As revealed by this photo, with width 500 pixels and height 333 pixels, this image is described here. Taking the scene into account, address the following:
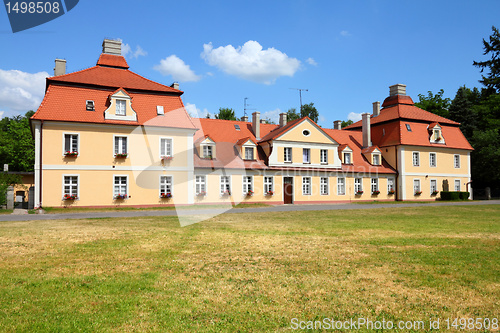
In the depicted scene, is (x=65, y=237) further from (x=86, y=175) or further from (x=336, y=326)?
(x=86, y=175)

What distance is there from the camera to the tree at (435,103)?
56500 millimetres

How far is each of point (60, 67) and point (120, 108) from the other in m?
6.77

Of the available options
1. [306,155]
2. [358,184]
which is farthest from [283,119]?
[358,184]

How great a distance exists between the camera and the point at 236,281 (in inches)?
258

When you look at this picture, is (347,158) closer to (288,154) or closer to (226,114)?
(288,154)

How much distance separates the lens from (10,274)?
7.01 metres

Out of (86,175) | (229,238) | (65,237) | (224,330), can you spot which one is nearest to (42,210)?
(86,175)

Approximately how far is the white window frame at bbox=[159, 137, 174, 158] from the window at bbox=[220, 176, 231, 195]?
516cm

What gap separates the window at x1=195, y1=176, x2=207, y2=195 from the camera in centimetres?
3112

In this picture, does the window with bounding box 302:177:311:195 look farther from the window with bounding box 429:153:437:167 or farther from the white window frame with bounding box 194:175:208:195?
the window with bounding box 429:153:437:167

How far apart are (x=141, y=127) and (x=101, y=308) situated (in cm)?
2459

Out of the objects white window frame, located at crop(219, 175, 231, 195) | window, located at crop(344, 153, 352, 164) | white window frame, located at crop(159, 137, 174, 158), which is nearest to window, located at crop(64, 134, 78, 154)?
white window frame, located at crop(159, 137, 174, 158)

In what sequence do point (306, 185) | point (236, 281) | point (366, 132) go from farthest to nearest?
point (366, 132) < point (306, 185) < point (236, 281)

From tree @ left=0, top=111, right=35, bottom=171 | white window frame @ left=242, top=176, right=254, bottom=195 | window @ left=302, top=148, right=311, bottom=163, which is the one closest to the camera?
white window frame @ left=242, top=176, right=254, bottom=195
